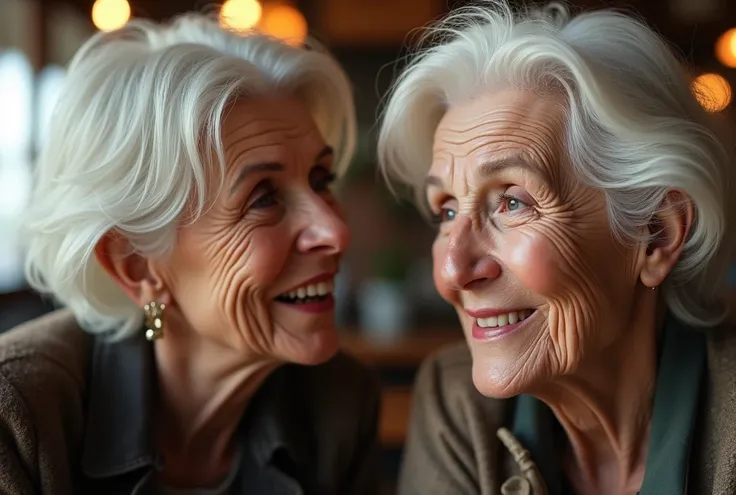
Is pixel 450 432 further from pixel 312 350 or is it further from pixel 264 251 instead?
pixel 264 251

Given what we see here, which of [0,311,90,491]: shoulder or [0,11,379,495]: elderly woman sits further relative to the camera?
[0,11,379,495]: elderly woman

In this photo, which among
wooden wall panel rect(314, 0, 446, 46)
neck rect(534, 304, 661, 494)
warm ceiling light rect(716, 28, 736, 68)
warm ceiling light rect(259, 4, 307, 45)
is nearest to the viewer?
neck rect(534, 304, 661, 494)

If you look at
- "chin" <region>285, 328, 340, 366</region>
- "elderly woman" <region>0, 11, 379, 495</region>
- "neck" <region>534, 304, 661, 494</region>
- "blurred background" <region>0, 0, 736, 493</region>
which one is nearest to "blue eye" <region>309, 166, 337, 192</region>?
"elderly woman" <region>0, 11, 379, 495</region>

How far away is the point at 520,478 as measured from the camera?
1.45 meters

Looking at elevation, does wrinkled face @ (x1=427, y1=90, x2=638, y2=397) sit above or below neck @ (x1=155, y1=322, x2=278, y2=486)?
above

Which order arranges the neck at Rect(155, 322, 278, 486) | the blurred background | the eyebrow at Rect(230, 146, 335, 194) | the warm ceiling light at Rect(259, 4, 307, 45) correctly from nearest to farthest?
the eyebrow at Rect(230, 146, 335, 194)
the neck at Rect(155, 322, 278, 486)
the warm ceiling light at Rect(259, 4, 307, 45)
the blurred background

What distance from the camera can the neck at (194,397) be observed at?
168 cm

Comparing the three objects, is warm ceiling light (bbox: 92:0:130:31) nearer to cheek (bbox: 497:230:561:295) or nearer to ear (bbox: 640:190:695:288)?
cheek (bbox: 497:230:561:295)

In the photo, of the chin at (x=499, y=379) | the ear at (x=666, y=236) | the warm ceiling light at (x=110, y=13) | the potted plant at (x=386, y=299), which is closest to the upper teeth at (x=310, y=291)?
the chin at (x=499, y=379)

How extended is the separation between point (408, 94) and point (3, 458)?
39.9 inches

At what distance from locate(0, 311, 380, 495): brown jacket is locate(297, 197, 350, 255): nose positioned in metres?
0.39

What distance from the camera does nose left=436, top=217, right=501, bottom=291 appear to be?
53.6 inches

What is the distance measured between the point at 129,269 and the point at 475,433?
794mm

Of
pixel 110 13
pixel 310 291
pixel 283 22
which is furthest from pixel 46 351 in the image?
pixel 283 22
